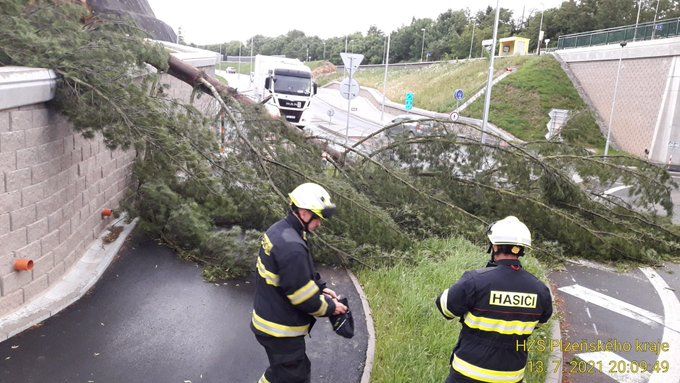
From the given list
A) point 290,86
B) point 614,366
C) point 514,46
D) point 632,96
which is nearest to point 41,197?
point 614,366

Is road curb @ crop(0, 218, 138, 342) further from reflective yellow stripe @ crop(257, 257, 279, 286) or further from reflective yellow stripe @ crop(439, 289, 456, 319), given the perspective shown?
reflective yellow stripe @ crop(439, 289, 456, 319)

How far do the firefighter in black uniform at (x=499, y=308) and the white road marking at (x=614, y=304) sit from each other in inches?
164

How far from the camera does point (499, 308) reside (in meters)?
3.17

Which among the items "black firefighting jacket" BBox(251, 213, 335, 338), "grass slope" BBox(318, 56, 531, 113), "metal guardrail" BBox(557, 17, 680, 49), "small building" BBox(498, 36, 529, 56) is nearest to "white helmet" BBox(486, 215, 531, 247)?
"black firefighting jacket" BBox(251, 213, 335, 338)

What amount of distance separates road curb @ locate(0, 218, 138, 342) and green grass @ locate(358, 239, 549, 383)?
3.26m

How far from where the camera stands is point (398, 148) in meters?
8.70

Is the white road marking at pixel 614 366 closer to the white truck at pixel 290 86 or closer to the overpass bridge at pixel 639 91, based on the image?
the white truck at pixel 290 86

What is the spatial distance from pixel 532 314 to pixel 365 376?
1.82 meters

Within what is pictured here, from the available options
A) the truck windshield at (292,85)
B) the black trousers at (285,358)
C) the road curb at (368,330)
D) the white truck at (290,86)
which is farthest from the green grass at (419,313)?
the truck windshield at (292,85)

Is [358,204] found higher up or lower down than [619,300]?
higher up

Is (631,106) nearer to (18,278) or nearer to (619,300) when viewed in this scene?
(619,300)

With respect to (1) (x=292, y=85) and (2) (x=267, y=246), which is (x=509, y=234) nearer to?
(2) (x=267, y=246)

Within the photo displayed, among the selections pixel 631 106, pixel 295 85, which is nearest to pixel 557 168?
pixel 295 85

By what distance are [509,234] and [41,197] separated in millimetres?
4451
